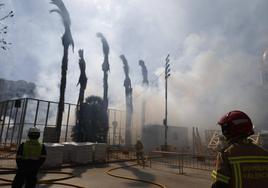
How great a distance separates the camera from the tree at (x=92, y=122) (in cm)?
2788

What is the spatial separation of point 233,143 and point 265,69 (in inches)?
1911

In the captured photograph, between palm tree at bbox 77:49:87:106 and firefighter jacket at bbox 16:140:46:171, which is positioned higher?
palm tree at bbox 77:49:87:106

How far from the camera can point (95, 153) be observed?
16.5 m

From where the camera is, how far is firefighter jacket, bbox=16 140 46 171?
A: 5.77 m

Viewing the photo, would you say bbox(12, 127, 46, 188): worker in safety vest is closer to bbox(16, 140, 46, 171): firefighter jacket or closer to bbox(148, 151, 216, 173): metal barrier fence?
bbox(16, 140, 46, 171): firefighter jacket

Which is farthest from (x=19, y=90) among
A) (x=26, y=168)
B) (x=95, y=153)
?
(x=26, y=168)

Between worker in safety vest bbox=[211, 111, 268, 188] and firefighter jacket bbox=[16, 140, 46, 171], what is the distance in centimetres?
507

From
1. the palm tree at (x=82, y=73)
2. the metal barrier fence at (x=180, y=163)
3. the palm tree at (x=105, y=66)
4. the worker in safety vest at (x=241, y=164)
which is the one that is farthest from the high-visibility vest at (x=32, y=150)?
the palm tree at (x=105, y=66)

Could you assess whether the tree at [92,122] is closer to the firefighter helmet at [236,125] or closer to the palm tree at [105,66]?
the palm tree at [105,66]

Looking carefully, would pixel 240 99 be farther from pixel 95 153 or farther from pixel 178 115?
pixel 95 153

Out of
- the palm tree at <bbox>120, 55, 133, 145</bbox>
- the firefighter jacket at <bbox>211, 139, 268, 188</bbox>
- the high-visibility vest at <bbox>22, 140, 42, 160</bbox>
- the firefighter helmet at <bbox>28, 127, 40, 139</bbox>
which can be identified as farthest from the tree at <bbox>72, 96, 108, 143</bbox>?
the firefighter jacket at <bbox>211, 139, 268, 188</bbox>

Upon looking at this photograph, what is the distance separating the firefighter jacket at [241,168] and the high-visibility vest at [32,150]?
16.6 feet

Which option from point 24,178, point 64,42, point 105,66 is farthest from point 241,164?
point 105,66

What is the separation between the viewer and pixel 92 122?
Answer: 96.4ft
